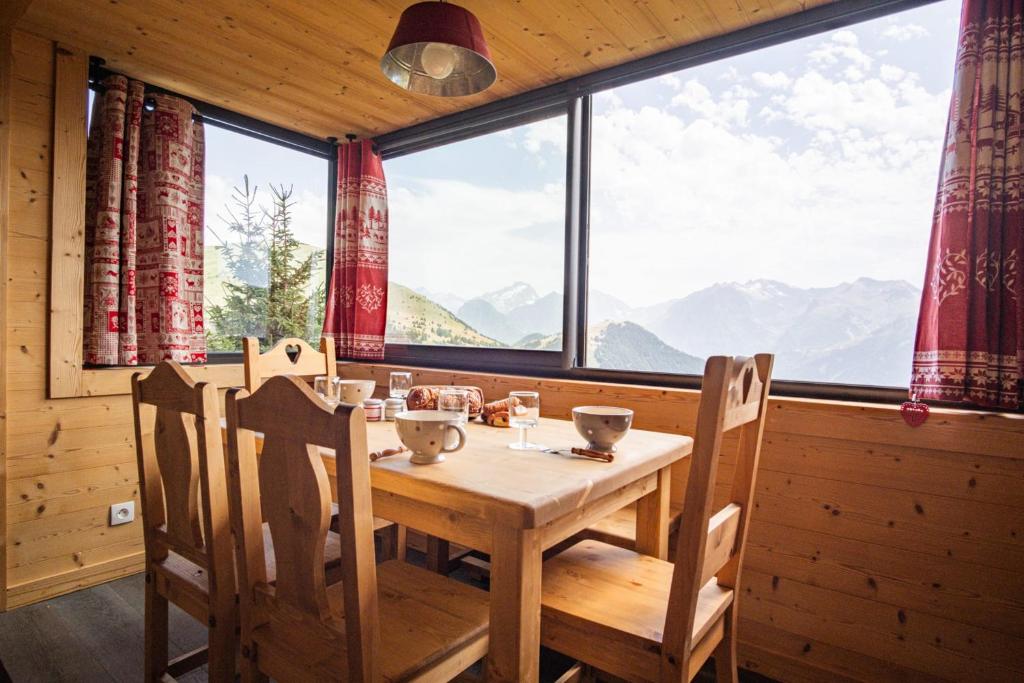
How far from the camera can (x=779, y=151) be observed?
2.23 metres

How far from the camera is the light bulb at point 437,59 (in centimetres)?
165

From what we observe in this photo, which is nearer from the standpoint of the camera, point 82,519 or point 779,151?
point 779,151

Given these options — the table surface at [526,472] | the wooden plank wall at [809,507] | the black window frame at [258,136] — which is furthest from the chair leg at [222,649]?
the black window frame at [258,136]

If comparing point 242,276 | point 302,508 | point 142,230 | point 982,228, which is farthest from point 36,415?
point 982,228

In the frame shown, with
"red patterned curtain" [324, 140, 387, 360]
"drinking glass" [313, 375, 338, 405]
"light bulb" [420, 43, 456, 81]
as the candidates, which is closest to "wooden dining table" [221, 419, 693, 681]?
"drinking glass" [313, 375, 338, 405]

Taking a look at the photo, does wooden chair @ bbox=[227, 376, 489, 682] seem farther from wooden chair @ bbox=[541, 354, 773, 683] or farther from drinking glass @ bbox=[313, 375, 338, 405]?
drinking glass @ bbox=[313, 375, 338, 405]

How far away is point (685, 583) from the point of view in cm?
109

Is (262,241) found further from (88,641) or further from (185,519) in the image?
(185,519)

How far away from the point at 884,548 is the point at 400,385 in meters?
1.63

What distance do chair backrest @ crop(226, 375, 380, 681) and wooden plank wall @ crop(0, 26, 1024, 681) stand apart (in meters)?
1.46

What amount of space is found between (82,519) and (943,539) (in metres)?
3.22

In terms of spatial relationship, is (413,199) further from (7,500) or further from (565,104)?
(7,500)

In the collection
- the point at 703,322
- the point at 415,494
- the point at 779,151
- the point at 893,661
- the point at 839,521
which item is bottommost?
the point at 893,661

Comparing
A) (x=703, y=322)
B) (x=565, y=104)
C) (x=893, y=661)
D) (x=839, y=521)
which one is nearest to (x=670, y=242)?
(x=703, y=322)
